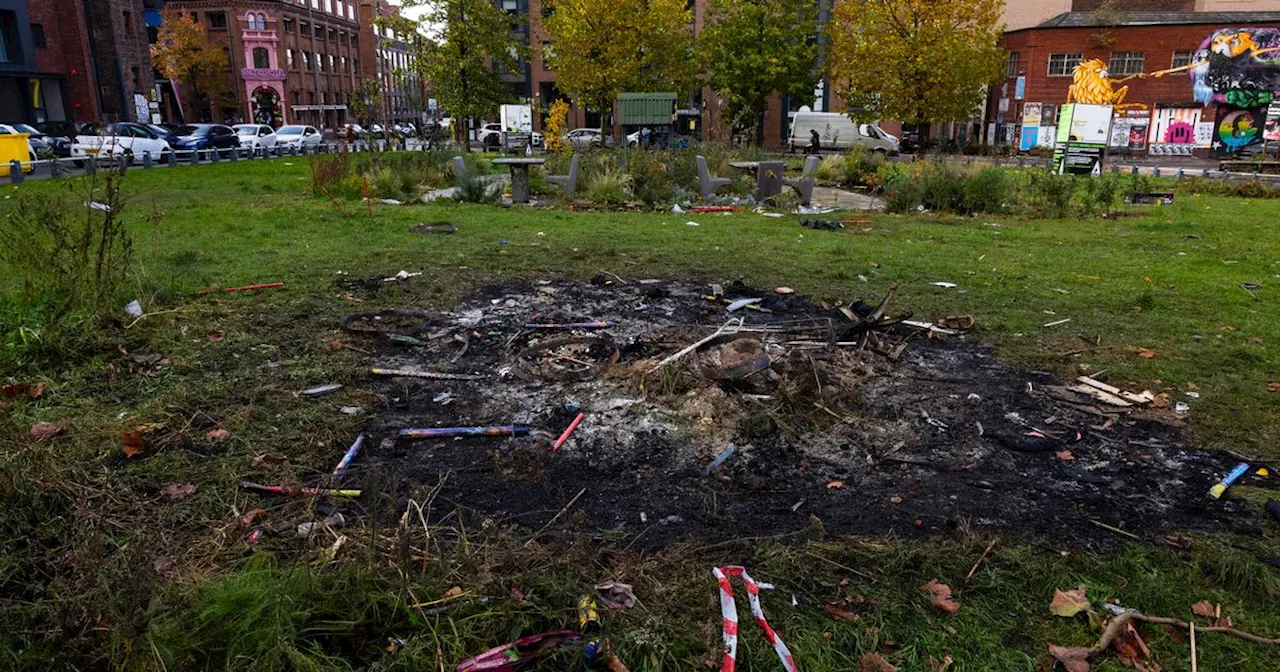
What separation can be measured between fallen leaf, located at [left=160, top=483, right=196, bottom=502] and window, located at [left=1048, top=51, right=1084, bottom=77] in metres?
48.4

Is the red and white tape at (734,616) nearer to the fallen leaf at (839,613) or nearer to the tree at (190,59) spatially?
the fallen leaf at (839,613)

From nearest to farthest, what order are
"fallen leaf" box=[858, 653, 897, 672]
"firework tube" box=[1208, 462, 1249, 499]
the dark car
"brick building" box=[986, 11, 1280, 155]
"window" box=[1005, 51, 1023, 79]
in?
"fallen leaf" box=[858, 653, 897, 672]
"firework tube" box=[1208, 462, 1249, 499]
the dark car
"brick building" box=[986, 11, 1280, 155]
"window" box=[1005, 51, 1023, 79]

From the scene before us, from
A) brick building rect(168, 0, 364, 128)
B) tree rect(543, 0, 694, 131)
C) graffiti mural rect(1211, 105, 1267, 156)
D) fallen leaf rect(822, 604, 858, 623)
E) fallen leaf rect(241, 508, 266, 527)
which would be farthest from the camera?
brick building rect(168, 0, 364, 128)

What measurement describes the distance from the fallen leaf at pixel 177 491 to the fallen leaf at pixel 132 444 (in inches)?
20.1

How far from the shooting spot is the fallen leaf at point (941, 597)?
3.27 m

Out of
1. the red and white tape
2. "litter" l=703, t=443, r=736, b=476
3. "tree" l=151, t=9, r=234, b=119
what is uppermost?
"tree" l=151, t=9, r=234, b=119

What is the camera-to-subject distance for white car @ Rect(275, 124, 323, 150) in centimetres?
3653

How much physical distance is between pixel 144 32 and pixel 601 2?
30.7 m

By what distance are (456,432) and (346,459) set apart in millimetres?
648

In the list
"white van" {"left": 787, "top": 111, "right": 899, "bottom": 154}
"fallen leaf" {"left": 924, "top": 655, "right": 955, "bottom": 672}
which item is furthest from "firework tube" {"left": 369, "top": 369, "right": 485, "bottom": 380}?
"white van" {"left": 787, "top": 111, "right": 899, "bottom": 154}

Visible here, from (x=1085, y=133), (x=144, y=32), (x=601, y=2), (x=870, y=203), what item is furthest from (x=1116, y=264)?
(x=144, y=32)

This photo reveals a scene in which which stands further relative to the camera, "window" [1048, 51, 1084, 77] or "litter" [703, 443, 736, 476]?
"window" [1048, 51, 1084, 77]

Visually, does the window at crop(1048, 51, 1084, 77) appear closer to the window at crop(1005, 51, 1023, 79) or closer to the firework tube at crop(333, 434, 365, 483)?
the window at crop(1005, 51, 1023, 79)

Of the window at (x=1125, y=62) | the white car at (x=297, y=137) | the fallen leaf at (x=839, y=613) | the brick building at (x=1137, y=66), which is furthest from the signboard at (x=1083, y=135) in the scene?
the white car at (x=297, y=137)
